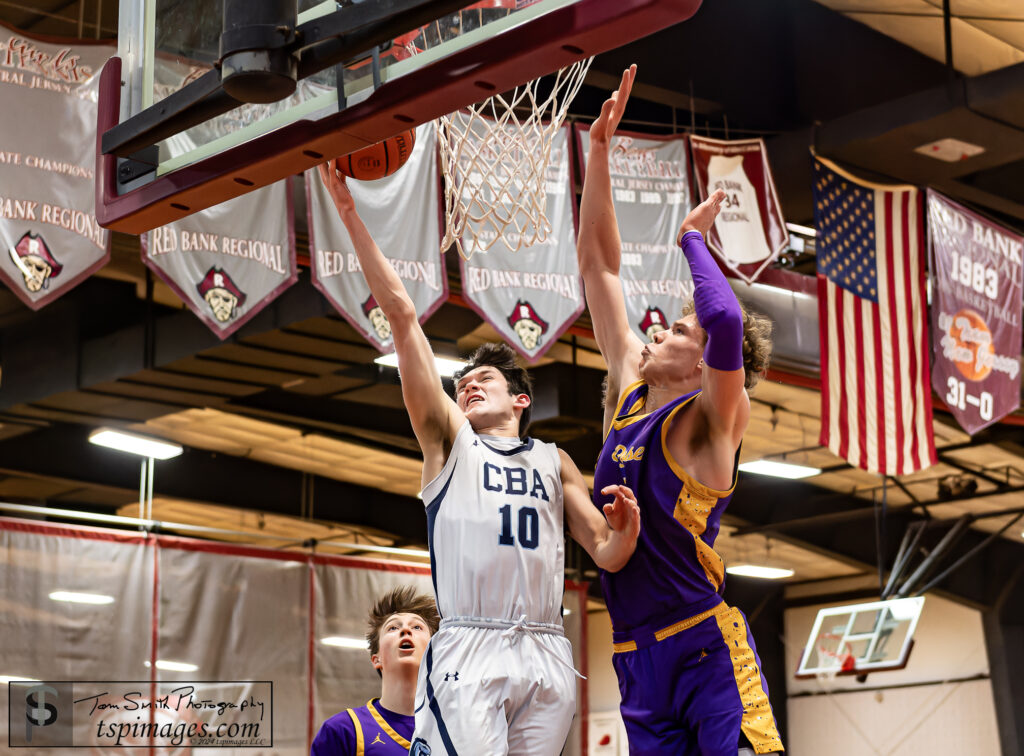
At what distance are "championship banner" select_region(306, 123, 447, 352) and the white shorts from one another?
509 cm

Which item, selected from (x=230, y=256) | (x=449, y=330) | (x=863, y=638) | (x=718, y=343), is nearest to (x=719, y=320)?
(x=718, y=343)

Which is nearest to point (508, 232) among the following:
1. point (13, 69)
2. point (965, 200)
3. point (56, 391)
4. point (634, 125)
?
point (13, 69)

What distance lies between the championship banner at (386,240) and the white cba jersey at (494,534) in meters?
4.86

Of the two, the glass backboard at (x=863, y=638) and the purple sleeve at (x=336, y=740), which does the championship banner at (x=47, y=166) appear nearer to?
the purple sleeve at (x=336, y=740)

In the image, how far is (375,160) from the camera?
435 cm

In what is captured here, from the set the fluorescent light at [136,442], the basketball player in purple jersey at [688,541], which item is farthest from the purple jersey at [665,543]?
the fluorescent light at [136,442]

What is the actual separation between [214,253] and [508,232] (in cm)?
198

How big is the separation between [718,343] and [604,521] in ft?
2.37

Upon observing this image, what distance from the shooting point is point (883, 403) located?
11.2m

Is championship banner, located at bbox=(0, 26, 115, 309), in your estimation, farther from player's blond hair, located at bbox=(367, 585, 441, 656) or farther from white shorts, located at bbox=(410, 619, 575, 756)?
white shorts, located at bbox=(410, 619, 575, 756)

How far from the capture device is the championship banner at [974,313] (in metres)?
11.4

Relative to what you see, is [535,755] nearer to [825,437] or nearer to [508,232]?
[508,232]

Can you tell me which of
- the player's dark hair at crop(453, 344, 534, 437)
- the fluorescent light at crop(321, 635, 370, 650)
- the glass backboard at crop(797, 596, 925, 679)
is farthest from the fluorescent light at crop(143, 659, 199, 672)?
the glass backboard at crop(797, 596, 925, 679)

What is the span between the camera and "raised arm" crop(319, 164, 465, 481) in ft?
13.2
